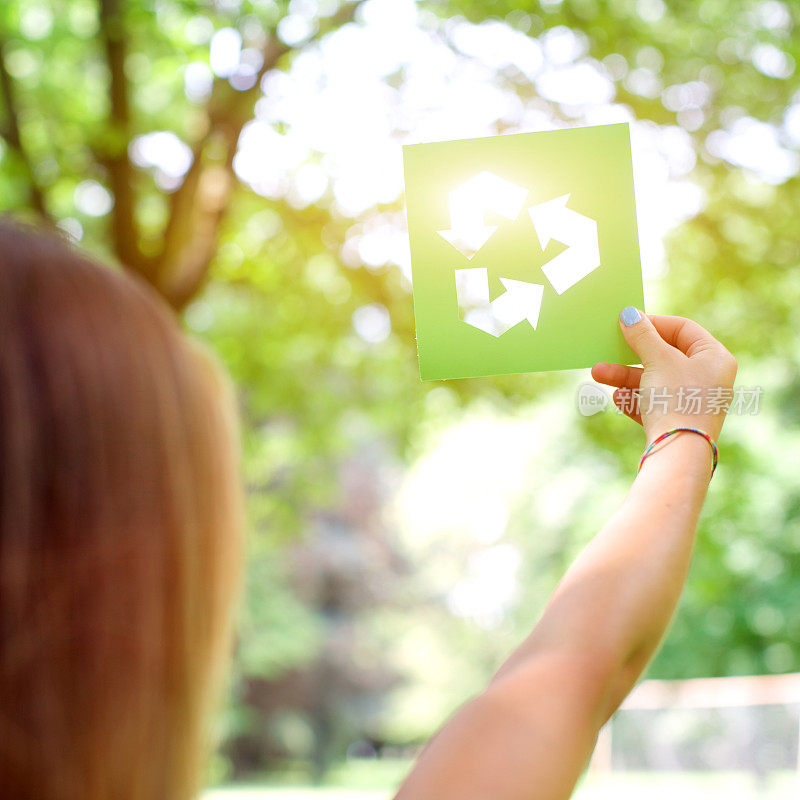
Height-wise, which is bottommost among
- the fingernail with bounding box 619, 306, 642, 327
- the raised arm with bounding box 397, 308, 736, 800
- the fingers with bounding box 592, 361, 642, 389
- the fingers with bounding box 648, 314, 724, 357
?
the raised arm with bounding box 397, 308, 736, 800

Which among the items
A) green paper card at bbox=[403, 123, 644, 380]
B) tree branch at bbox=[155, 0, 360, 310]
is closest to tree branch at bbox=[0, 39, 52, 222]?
tree branch at bbox=[155, 0, 360, 310]

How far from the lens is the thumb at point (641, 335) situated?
40.7 inches

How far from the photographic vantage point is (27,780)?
605 millimetres

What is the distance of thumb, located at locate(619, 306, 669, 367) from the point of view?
1.03m

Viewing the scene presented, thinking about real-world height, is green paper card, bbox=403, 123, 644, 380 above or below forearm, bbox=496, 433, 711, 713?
above

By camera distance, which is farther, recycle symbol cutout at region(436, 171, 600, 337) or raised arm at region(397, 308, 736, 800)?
recycle symbol cutout at region(436, 171, 600, 337)

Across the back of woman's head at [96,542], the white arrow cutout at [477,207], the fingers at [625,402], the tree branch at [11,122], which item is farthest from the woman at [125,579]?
the tree branch at [11,122]

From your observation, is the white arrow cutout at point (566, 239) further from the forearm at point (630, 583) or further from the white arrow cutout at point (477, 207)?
the forearm at point (630, 583)

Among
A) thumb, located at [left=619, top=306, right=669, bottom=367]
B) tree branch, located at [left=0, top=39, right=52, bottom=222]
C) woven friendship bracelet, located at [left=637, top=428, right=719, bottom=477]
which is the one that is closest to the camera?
woven friendship bracelet, located at [left=637, top=428, right=719, bottom=477]

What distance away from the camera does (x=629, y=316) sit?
1.08m
